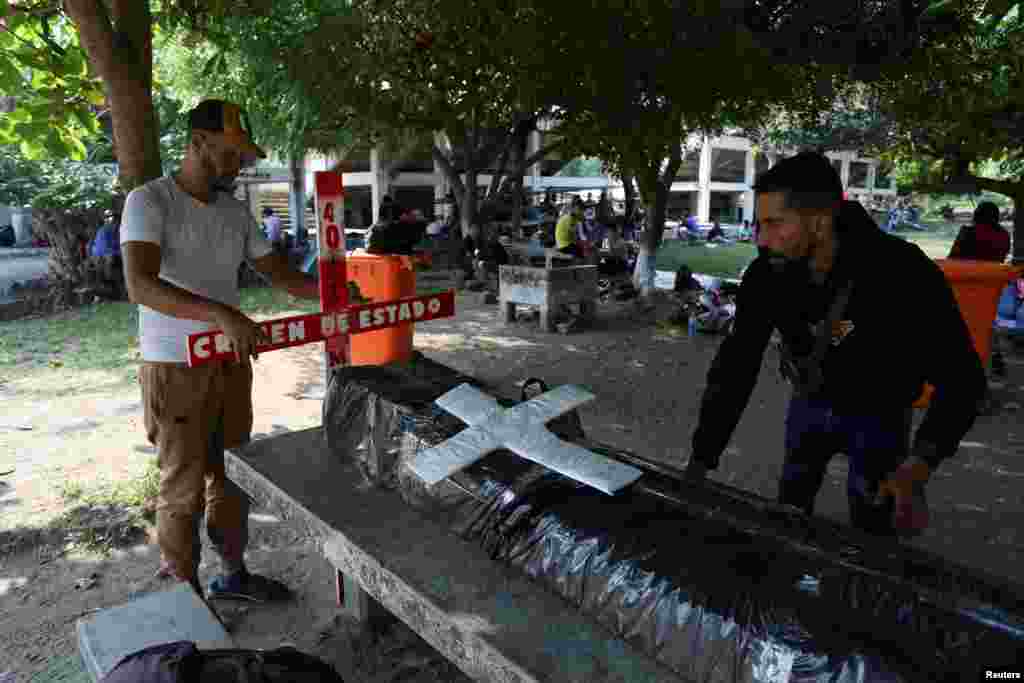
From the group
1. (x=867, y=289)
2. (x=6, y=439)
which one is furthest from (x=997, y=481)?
(x=6, y=439)

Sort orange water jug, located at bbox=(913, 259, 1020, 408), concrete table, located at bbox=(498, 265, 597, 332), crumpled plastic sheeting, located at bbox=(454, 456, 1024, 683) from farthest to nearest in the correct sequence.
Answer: concrete table, located at bbox=(498, 265, 597, 332) → orange water jug, located at bbox=(913, 259, 1020, 408) → crumpled plastic sheeting, located at bbox=(454, 456, 1024, 683)

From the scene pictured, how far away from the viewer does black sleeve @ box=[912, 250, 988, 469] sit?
184cm

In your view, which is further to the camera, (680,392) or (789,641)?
(680,392)

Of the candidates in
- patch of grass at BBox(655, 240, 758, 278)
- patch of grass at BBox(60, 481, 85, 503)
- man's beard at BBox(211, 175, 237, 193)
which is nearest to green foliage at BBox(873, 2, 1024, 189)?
man's beard at BBox(211, 175, 237, 193)

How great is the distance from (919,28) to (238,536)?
18.7ft

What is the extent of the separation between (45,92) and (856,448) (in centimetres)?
530

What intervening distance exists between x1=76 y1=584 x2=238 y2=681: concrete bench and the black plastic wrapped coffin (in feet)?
2.17

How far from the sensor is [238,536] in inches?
114

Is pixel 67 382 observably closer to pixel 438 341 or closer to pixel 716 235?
pixel 438 341

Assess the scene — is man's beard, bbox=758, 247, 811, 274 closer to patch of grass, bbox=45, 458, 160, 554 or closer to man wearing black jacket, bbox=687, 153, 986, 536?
man wearing black jacket, bbox=687, 153, 986, 536

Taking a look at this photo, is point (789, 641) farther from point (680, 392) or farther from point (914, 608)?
point (680, 392)

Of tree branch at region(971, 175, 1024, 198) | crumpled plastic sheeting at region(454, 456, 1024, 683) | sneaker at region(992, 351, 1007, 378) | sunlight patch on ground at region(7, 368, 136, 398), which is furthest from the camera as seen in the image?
tree branch at region(971, 175, 1024, 198)

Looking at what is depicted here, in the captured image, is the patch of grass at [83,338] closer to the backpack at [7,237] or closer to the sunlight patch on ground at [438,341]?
the sunlight patch on ground at [438,341]

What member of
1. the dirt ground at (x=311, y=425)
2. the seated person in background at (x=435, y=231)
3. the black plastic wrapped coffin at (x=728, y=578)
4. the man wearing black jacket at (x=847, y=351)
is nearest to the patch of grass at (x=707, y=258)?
the seated person in background at (x=435, y=231)
